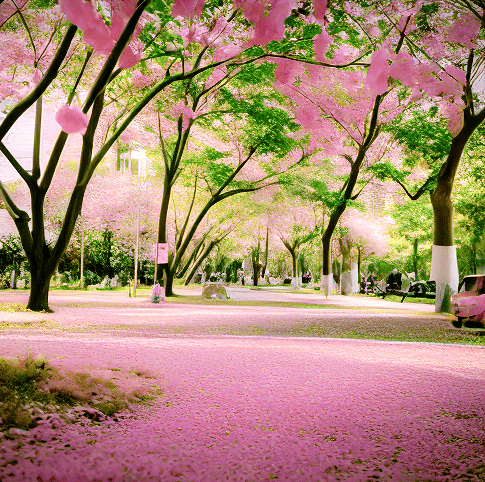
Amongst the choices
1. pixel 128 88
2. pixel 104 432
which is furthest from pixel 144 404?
pixel 128 88

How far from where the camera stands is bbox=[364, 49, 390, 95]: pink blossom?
4.29m

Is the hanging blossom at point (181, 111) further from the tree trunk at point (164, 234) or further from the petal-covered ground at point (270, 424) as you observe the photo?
the petal-covered ground at point (270, 424)

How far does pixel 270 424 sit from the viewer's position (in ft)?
13.2

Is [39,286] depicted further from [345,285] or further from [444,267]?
[345,285]

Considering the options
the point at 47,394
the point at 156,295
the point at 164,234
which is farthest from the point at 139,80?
the point at 47,394

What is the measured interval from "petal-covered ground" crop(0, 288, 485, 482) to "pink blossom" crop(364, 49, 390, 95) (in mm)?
2691

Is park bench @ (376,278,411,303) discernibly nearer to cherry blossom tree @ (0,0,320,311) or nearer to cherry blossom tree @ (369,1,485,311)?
cherry blossom tree @ (369,1,485,311)

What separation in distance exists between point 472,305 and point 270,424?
944 centimetres

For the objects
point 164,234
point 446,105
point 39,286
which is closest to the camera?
point 39,286

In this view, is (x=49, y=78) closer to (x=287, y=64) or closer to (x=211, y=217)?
(x=287, y=64)

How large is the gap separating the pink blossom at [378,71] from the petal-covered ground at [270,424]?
2.69 m

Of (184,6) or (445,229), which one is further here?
(445,229)

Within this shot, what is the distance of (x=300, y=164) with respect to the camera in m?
23.0

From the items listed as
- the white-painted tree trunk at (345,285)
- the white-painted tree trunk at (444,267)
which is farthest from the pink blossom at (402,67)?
the white-painted tree trunk at (345,285)
